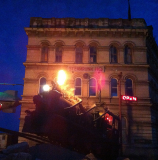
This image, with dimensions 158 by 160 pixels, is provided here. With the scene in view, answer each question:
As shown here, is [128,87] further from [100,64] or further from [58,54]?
[58,54]

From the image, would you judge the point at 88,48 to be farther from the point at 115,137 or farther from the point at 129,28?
the point at 115,137

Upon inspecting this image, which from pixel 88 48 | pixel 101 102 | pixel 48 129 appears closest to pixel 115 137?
pixel 48 129

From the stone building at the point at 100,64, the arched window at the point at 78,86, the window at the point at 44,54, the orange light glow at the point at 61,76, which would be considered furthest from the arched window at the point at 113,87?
the window at the point at 44,54

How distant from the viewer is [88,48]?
19.6 metres

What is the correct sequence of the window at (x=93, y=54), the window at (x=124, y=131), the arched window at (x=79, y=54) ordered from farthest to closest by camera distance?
1. the window at (x=93, y=54)
2. the arched window at (x=79, y=54)
3. the window at (x=124, y=131)

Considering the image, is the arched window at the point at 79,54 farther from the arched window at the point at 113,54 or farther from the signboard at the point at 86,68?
the arched window at the point at 113,54

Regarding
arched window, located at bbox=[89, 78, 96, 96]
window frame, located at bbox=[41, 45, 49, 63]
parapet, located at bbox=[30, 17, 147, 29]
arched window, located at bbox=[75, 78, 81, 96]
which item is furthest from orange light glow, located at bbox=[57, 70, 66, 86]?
parapet, located at bbox=[30, 17, 147, 29]

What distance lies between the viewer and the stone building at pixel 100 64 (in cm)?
1797

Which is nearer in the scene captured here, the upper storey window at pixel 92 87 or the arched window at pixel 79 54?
the upper storey window at pixel 92 87

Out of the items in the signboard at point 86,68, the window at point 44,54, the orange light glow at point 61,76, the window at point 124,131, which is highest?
the window at point 44,54

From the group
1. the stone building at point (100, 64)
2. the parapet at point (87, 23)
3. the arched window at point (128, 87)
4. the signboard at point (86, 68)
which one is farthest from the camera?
the parapet at point (87, 23)

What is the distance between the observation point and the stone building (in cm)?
1797

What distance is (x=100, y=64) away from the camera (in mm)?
18984

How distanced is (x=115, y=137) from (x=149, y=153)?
7777 mm
